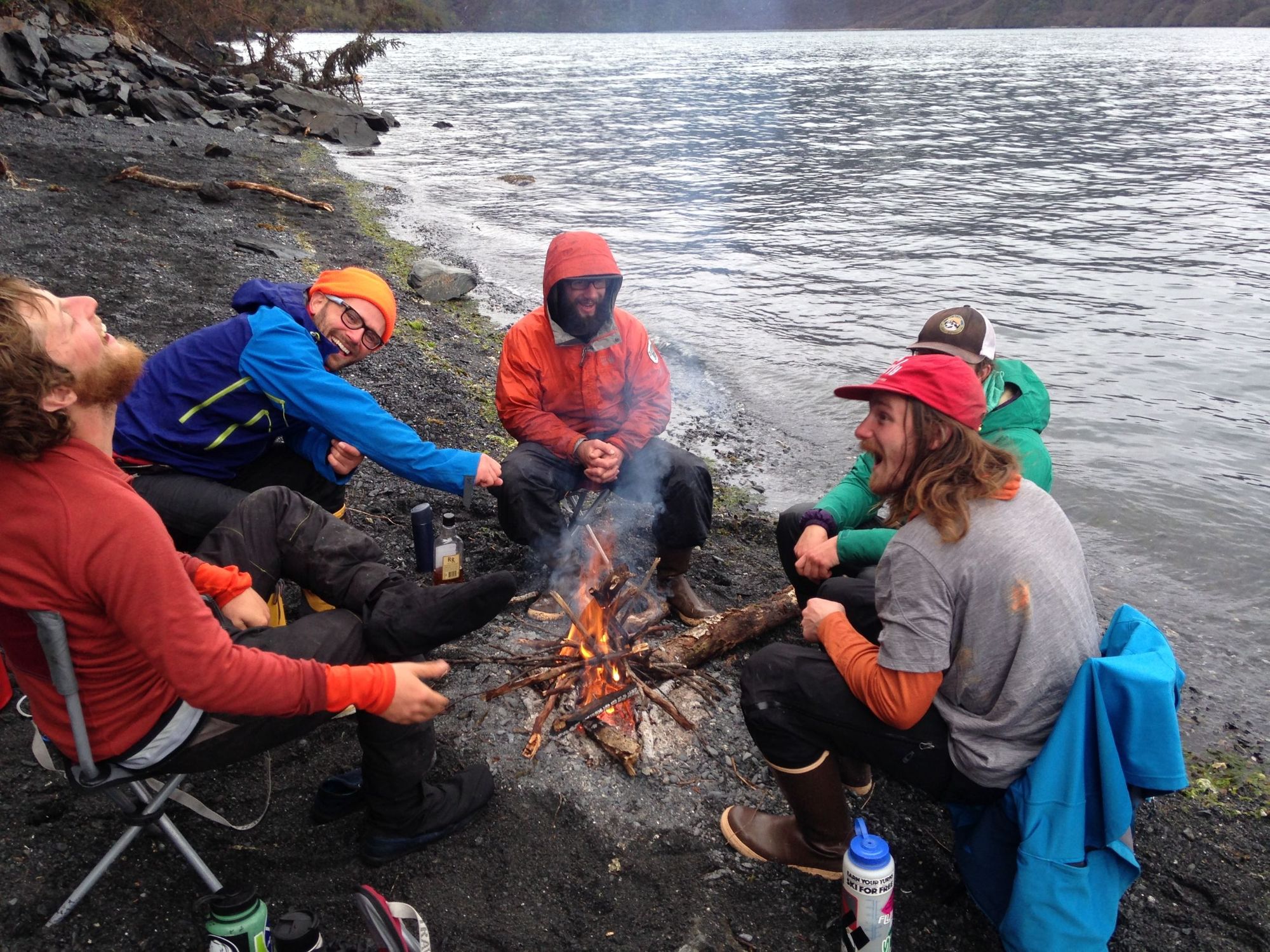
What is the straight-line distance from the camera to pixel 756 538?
22.1 ft

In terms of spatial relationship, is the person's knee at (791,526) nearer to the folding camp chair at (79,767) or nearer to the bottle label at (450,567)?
the bottle label at (450,567)

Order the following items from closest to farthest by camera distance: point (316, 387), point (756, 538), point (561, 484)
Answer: point (316, 387) < point (561, 484) < point (756, 538)

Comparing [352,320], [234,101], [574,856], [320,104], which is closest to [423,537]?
[352,320]

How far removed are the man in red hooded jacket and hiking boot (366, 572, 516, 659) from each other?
190 cm

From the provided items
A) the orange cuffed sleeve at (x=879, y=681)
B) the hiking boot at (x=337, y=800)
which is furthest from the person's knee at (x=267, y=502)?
the orange cuffed sleeve at (x=879, y=681)

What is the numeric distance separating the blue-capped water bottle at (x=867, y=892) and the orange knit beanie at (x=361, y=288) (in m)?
3.20

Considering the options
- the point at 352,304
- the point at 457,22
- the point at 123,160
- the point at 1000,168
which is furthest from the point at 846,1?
the point at 352,304

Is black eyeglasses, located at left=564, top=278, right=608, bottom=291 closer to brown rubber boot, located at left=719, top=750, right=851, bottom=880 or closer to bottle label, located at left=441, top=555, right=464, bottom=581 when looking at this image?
bottle label, located at left=441, top=555, right=464, bottom=581

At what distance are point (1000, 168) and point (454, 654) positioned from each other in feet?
85.6

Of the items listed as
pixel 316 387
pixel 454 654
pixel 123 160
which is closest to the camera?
pixel 316 387

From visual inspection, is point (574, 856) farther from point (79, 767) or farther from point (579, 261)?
point (579, 261)

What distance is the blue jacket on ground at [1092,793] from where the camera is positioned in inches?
106

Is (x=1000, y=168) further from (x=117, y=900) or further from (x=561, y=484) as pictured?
(x=117, y=900)

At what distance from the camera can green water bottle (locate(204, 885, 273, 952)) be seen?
8.44ft
